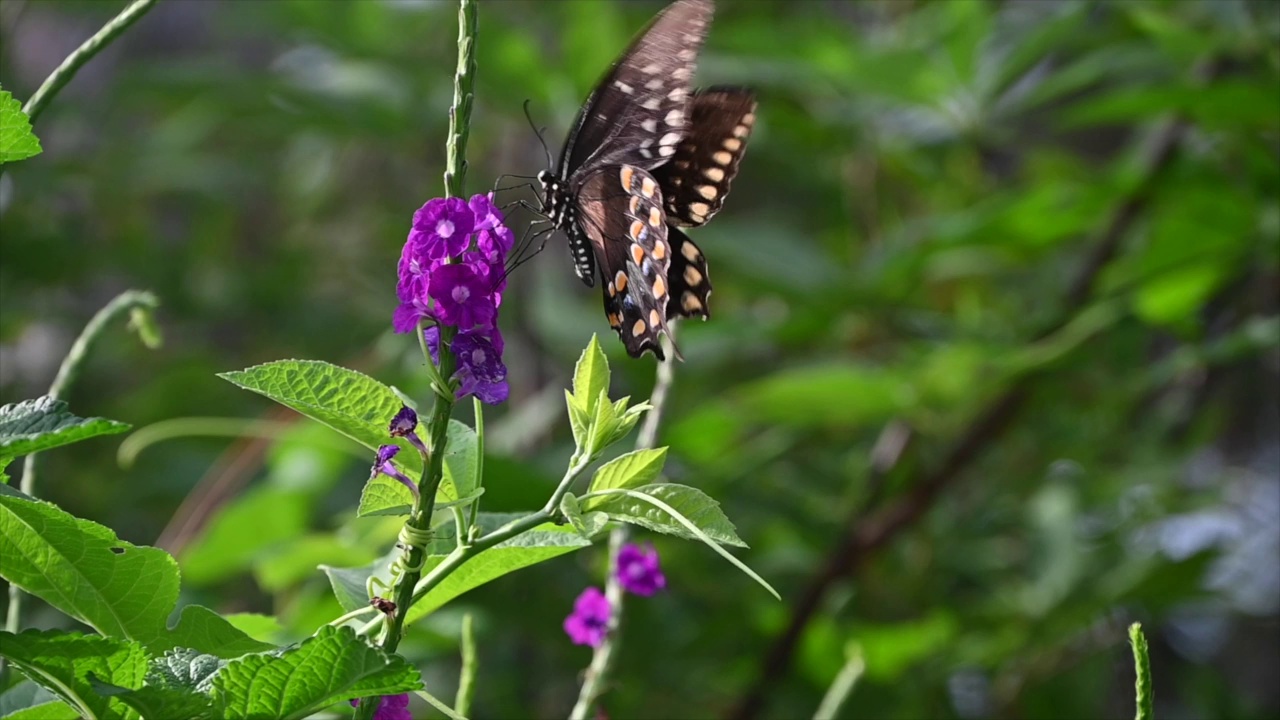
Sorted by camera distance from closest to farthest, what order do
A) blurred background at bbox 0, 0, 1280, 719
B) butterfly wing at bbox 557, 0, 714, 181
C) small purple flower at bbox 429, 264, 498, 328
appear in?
small purple flower at bbox 429, 264, 498, 328, butterfly wing at bbox 557, 0, 714, 181, blurred background at bbox 0, 0, 1280, 719

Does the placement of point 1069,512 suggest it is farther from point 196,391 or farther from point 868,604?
point 196,391

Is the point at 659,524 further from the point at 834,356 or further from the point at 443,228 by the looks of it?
the point at 834,356

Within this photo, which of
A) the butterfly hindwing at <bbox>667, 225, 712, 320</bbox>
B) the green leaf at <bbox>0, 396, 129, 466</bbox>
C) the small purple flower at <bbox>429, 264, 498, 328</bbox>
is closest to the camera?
the green leaf at <bbox>0, 396, 129, 466</bbox>

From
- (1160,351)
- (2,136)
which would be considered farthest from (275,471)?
(1160,351)

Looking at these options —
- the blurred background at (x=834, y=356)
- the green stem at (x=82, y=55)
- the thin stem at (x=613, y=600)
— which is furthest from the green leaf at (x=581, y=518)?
the blurred background at (x=834, y=356)

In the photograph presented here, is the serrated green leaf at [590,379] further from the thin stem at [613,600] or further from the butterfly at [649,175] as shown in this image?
the butterfly at [649,175]

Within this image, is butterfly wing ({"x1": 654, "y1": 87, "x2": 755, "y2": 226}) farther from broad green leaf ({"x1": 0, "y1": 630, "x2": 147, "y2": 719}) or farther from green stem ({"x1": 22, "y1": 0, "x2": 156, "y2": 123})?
broad green leaf ({"x1": 0, "y1": 630, "x2": 147, "y2": 719})

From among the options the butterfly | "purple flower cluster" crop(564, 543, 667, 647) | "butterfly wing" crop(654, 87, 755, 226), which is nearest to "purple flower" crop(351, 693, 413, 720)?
"purple flower cluster" crop(564, 543, 667, 647)
